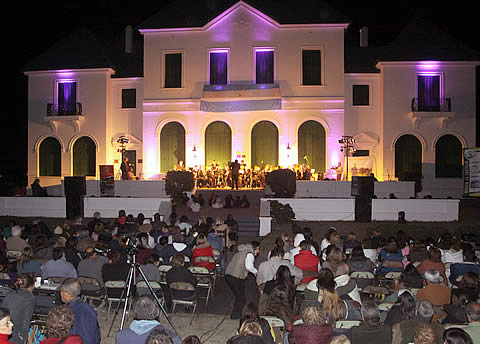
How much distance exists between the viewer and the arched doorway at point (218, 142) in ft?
88.3

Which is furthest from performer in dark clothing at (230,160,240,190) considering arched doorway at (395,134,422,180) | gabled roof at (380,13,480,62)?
gabled roof at (380,13,480,62)

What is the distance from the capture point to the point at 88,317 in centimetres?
546

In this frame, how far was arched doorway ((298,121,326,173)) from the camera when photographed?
26.2 meters

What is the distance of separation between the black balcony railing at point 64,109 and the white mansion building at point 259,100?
63 mm

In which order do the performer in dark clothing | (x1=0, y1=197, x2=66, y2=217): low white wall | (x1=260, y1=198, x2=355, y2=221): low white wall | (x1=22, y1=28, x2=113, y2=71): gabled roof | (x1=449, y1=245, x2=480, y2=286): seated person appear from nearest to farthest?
1. (x1=449, y1=245, x2=480, y2=286): seated person
2. (x1=260, y1=198, x2=355, y2=221): low white wall
3. (x1=0, y1=197, x2=66, y2=217): low white wall
4. the performer in dark clothing
5. (x1=22, y1=28, x2=113, y2=71): gabled roof

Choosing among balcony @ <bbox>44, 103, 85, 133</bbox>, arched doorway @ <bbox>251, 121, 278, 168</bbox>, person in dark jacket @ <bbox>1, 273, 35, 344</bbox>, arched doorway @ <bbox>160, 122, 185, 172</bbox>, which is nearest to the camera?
person in dark jacket @ <bbox>1, 273, 35, 344</bbox>

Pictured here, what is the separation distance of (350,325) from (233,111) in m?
21.1

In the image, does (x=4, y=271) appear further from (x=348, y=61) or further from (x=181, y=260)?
(x=348, y=61)

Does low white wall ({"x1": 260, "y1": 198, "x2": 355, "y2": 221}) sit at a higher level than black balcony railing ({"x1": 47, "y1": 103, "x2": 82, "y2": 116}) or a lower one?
lower

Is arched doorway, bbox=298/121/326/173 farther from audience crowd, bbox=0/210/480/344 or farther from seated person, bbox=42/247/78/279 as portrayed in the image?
seated person, bbox=42/247/78/279

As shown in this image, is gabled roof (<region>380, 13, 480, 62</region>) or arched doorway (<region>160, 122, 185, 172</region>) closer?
gabled roof (<region>380, 13, 480, 62</region>)

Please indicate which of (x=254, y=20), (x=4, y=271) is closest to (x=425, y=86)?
(x=254, y=20)

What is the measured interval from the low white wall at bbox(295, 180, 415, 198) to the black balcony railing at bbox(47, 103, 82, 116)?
1349 cm

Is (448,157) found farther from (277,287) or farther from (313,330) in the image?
(313,330)
